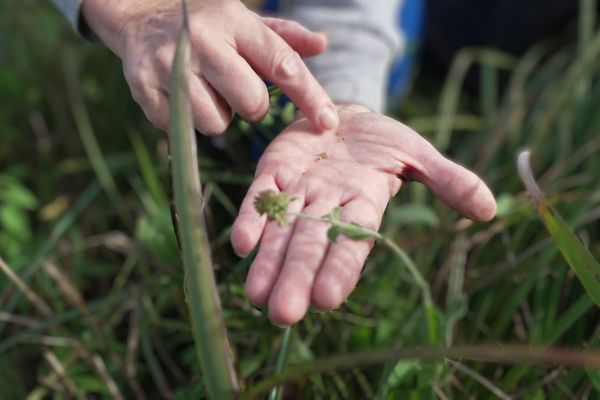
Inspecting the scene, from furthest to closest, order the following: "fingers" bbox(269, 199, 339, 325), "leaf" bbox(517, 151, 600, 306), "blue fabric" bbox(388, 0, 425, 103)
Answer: "blue fabric" bbox(388, 0, 425, 103), "leaf" bbox(517, 151, 600, 306), "fingers" bbox(269, 199, 339, 325)

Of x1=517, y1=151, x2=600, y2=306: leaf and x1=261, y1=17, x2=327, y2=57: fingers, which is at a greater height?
x1=261, y1=17, x2=327, y2=57: fingers

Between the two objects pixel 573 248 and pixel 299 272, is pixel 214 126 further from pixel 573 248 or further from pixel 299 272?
pixel 573 248

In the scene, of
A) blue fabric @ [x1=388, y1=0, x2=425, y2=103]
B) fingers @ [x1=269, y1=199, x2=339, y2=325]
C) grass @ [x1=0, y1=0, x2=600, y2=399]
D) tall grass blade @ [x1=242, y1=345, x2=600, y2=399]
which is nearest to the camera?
tall grass blade @ [x1=242, y1=345, x2=600, y2=399]

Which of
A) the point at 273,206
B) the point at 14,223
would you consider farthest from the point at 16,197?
the point at 273,206

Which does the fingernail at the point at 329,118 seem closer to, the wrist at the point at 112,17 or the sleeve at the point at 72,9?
the wrist at the point at 112,17

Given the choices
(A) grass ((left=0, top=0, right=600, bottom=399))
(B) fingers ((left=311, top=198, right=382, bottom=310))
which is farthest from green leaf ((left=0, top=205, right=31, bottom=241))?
(B) fingers ((left=311, top=198, right=382, bottom=310))

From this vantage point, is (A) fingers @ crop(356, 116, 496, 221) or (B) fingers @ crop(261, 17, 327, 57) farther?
(B) fingers @ crop(261, 17, 327, 57)

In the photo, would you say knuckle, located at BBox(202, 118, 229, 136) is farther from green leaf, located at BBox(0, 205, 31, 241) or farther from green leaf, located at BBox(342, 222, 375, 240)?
green leaf, located at BBox(0, 205, 31, 241)
